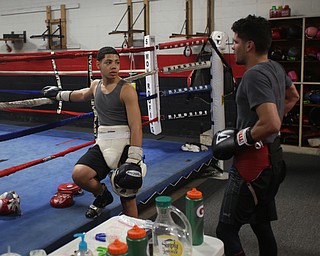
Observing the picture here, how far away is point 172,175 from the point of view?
3.37 metres

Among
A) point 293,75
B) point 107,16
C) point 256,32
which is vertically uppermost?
point 107,16

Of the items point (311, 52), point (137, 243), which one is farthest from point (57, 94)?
point (311, 52)

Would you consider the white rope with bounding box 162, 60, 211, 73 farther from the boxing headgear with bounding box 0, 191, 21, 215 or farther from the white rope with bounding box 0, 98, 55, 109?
the boxing headgear with bounding box 0, 191, 21, 215

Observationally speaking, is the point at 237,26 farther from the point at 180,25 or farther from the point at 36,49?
the point at 36,49

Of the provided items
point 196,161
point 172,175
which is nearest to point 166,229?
point 172,175

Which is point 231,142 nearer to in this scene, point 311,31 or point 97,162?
point 97,162

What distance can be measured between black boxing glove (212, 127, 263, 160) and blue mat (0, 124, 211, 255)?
3.15ft

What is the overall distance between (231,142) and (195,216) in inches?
21.6

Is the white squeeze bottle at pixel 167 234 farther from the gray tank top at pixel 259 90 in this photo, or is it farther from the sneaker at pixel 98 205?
the sneaker at pixel 98 205

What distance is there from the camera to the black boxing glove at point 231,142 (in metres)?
1.75

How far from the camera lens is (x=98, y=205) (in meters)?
2.51

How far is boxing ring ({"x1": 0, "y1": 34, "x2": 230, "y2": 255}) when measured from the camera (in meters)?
2.28

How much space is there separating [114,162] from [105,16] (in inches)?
183

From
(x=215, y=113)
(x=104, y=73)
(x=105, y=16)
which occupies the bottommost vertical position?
(x=215, y=113)
